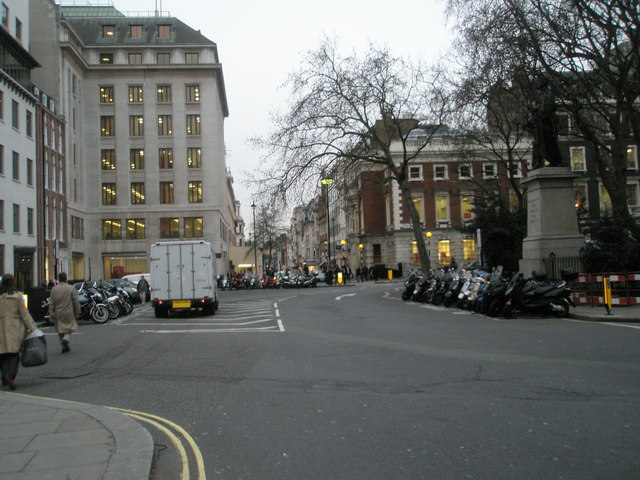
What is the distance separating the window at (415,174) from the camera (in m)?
63.9

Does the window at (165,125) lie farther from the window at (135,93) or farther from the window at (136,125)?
the window at (135,93)

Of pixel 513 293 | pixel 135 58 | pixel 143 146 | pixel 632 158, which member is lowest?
pixel 513 293

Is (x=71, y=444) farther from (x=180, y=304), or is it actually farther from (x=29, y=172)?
(x=29, y=172)

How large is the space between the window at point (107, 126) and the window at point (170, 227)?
1029 cm

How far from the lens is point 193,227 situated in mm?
61438

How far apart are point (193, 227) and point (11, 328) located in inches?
2113

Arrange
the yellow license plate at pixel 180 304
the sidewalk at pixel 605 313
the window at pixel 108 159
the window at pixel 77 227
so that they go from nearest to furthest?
the sidewalk at pixel 605 313
the yellow license plate at pixel 180 304
the window at pixel 77 227
the window at pixel 108 159

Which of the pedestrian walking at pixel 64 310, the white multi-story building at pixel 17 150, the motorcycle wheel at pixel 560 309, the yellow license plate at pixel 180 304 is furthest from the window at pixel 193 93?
the pedestrian walking at pixel 64 310

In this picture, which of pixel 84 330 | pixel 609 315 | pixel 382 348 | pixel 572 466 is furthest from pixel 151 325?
pixel 572 466

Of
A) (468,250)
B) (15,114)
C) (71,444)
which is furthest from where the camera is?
(468,250)

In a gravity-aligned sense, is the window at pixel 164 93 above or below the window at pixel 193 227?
above

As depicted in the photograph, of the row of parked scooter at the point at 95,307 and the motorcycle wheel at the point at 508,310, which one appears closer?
the motorcycle wheel at the point at 508,310

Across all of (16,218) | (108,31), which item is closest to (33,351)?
(16,218)

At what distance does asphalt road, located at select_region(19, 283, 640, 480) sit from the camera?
4.72 meters
